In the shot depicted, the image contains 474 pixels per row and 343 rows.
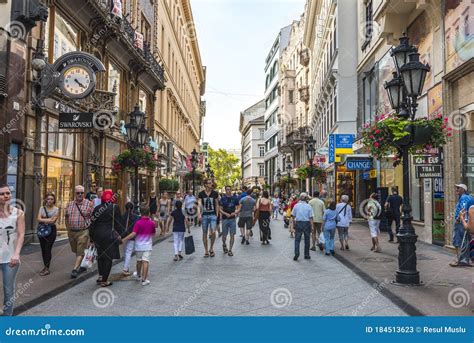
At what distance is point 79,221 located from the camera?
366 inches

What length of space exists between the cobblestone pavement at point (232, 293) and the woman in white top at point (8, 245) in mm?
1077

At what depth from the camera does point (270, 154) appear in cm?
8175

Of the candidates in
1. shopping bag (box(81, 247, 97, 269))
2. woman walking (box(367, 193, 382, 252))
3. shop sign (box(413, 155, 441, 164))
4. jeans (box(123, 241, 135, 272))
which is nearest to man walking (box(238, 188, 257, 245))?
woman walking (box(367, 193, 382, 252))

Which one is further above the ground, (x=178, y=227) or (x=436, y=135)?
(x=436, y=135)

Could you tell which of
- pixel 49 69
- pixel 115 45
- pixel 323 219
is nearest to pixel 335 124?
pixel 115 45

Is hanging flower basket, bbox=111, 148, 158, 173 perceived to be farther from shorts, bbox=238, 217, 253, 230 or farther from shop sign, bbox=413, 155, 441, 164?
shop sign, bbox=413, 155, 441, 164

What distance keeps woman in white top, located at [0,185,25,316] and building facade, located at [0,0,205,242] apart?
7564 millimetres

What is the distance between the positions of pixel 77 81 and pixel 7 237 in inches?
397

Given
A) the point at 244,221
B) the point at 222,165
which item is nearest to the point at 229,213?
the point at 244,221

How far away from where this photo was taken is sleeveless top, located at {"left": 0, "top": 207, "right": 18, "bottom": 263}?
5512mm

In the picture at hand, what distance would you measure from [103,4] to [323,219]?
13368 mm

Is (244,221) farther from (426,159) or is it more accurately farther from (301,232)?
(426,159)

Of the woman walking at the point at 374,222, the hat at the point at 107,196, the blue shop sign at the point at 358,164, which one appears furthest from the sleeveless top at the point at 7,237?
the blue shop sign at the point at 358,164

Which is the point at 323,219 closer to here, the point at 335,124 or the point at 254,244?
the point at 254,244
